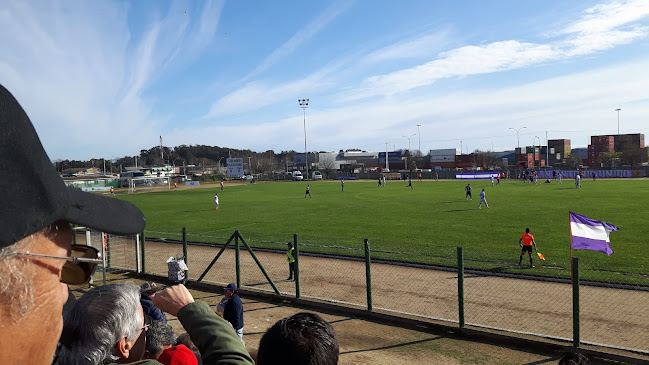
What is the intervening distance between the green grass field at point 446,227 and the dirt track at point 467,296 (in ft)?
2.81

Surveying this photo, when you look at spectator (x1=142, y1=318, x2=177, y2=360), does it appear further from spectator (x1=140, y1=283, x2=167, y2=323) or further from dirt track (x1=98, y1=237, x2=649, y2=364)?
dirt track (x1=98, y1=237, x2=649, y2=364)

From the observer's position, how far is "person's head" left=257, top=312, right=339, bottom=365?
2283mm

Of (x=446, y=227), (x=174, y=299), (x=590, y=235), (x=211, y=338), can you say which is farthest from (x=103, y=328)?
(x=446, y=227)

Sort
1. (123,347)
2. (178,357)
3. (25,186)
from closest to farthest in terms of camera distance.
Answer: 1. (25,186)
2. (123,347)
3. (178,357)

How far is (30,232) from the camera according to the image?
112cm

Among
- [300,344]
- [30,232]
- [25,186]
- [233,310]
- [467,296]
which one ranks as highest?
[25,186]

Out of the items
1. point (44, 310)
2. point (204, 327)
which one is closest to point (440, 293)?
point (204, 327)

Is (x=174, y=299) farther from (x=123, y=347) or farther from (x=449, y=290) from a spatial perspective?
(x=449, y=290)

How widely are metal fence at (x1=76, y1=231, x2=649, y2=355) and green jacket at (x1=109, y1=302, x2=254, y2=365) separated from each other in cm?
786

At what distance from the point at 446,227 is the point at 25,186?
2357 centimetres

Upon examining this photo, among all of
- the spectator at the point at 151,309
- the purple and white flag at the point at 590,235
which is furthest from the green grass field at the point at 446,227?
the spectator at the point at 151,309

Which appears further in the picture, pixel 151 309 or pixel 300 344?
pixel 151 309

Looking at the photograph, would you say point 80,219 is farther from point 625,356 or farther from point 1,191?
point 625,356

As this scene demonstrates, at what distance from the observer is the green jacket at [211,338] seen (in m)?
2.24
